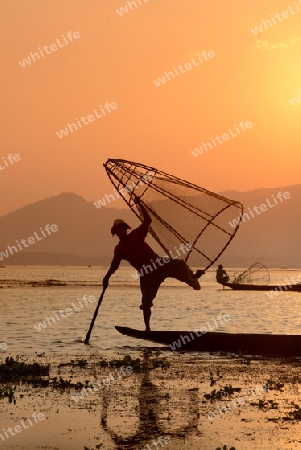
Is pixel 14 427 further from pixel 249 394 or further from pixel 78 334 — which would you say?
pixel 78 334

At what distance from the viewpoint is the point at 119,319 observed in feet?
125

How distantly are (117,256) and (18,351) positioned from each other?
4775 millimetres

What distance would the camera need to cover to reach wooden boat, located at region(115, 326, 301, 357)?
20797 millimetres

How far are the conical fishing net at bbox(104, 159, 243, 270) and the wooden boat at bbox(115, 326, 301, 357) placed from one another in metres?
2.30

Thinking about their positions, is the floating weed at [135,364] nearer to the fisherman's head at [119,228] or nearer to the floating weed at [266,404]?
the fisherman's head at [119,228]

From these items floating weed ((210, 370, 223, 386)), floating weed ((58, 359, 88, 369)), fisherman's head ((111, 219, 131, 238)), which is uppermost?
fisherman's head ((111, 219, 131, 238))

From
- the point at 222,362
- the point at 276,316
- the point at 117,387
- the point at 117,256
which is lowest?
the point at 276,316

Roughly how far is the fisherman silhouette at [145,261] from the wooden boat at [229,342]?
1170 millimetres

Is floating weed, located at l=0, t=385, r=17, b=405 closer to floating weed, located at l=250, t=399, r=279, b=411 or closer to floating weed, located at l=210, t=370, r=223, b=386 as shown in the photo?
floating weed, located at l=210, t=370, r=223, b=386

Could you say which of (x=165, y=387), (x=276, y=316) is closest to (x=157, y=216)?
(x=165, y=387)

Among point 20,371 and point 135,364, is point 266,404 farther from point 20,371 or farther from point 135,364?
point 20,371

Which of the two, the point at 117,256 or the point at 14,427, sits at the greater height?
the point at 117,256

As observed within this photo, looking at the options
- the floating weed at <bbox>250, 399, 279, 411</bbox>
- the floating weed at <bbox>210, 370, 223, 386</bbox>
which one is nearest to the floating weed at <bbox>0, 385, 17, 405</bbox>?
the floating weed at <bbox>210, 370, 223, 386</bbox>

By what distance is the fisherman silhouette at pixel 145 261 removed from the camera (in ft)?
64.9
